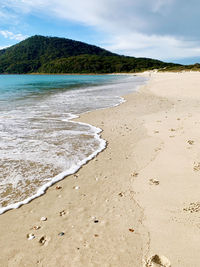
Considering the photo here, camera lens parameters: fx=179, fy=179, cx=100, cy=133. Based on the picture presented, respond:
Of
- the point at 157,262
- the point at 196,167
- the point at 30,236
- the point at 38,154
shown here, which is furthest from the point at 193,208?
the point at 38,154

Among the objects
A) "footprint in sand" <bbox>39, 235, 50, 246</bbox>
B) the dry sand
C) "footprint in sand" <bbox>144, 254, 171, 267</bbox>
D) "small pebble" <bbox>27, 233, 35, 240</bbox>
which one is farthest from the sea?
"footprint in sand" <bbox>144, 254, 171, 267</bbox>

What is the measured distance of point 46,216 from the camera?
4.03 m

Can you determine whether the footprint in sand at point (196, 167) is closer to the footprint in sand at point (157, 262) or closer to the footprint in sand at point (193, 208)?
the footprint in sand at point (193, 208)

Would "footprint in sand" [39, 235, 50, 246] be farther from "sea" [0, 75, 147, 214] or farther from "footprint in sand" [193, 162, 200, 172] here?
"footprint in sand" [193, 162, 200, 172]

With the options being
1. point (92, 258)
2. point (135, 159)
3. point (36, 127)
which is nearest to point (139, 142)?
point (135, 159)

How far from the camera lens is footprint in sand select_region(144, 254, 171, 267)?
283cm

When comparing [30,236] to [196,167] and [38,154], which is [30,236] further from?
[196,167]

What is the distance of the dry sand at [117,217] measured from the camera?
10.00ft

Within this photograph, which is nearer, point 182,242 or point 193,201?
point 182,242

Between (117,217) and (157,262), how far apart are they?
117cm

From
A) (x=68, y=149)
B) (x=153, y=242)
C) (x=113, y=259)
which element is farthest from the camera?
(x=68, y=149)

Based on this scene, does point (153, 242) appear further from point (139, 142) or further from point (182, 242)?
point (139, 142)

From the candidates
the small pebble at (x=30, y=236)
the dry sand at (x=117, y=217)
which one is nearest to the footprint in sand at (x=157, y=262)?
the dry sand at (x=117, y=217)

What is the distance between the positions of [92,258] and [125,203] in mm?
1569
